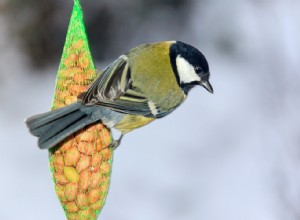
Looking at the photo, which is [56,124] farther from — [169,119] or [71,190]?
[169,119]

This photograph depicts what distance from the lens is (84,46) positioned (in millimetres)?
3217

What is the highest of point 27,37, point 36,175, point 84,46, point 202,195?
point 27,37

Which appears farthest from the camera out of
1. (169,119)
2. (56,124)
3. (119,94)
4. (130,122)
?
(169,119)

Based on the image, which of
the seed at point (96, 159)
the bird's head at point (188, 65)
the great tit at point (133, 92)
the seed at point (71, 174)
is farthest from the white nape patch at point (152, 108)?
the seed at point (71, 174)

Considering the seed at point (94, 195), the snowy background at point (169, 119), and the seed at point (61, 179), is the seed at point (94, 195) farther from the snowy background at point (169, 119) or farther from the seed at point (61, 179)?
the snowy background at point (169, 119)

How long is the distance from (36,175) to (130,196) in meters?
0.62

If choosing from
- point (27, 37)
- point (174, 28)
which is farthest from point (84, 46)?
point (174, 28)

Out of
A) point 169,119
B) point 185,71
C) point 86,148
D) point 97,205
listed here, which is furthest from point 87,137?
point 169,119

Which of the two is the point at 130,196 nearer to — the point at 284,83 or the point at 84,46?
the point at 284,83

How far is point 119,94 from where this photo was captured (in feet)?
10.2

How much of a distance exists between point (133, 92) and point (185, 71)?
0.69 feet

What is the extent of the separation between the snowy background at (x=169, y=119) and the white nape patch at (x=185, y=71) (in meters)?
1.71

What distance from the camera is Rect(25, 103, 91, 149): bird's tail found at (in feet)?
9.72

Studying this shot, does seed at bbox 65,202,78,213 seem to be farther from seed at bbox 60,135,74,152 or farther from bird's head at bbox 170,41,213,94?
bird's head at bbox 170,41,213,94
